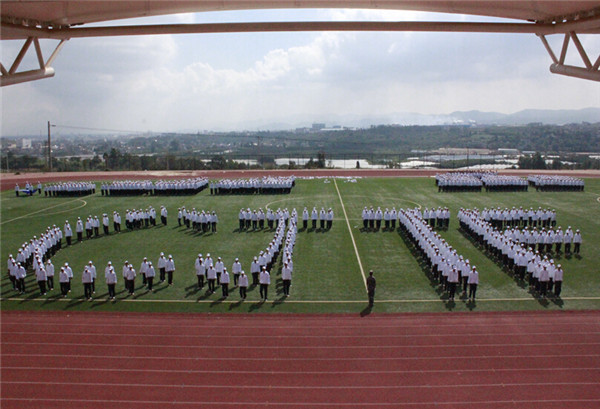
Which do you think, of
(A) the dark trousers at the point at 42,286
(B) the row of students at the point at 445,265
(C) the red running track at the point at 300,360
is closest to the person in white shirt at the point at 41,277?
(A) the dark trousers at the point at 42,286

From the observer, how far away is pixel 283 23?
20.5 ft

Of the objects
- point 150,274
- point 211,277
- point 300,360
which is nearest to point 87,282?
point 150,274

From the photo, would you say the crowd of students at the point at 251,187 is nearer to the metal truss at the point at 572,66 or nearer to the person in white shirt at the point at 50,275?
the person in white shirt at the point at 50,275

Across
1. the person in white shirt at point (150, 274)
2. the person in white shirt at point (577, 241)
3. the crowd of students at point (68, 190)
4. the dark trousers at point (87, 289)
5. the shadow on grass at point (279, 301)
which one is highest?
the crowd of students at point (68, 190)

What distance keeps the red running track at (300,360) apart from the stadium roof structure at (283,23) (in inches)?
222

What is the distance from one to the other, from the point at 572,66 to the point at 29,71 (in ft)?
25.3

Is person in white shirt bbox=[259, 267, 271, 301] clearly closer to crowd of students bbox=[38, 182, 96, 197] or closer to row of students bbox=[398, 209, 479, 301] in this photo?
row of students bbox=[398, 209, 479, 301]

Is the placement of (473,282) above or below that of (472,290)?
above

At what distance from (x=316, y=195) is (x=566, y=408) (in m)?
24.5

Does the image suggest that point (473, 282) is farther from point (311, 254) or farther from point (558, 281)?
point (311, 254)

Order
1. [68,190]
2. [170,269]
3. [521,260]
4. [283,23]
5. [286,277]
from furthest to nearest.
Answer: [68,190], [521,260], [170,269], [286,277], [283,23]

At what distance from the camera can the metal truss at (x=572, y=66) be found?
6379 millimetres

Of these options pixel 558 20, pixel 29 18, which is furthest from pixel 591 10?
pixel 29 18

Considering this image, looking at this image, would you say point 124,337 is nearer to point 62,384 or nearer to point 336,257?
point 62,384
